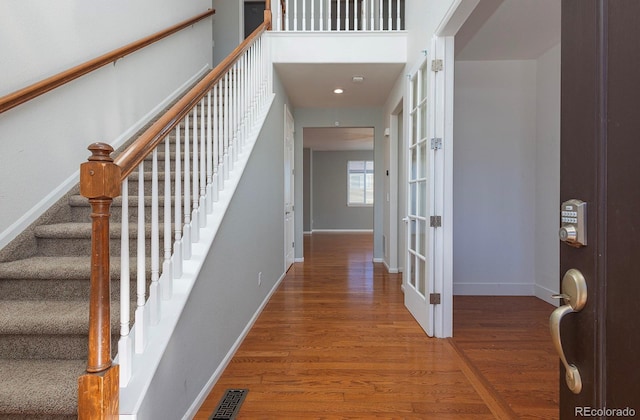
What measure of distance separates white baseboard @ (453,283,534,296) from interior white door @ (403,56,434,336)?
2.50 feet

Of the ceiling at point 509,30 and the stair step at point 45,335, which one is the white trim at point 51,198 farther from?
the ceiling at point 509,30

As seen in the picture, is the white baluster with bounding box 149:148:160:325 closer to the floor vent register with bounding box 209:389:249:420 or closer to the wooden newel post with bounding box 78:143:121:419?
the wooden newel post with bounding box 78:143:121:419

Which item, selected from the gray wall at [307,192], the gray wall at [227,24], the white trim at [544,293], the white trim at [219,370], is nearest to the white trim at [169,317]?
the white trim at [219,370]

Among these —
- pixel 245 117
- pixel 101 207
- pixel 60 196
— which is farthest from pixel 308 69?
pixel 101 207

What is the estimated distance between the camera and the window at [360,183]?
1024cm

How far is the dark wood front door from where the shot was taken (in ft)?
1.69

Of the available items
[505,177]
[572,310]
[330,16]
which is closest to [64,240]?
[572,310]

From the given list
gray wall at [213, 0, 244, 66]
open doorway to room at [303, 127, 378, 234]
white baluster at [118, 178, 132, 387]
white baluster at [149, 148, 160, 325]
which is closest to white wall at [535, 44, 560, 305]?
white baluster at [149, 148, 160, 325]

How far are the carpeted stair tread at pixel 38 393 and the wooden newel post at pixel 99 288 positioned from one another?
0.22 metres

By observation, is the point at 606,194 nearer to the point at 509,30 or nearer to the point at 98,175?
the point at 98,175

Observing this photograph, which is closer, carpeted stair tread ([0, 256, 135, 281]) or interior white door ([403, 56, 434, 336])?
carpeted stair tread ([0, 256, 135, 281])

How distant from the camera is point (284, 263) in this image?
13.8ft

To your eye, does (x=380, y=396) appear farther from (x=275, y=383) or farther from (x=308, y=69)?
(x=308, y=69)

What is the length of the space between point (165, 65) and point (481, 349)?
392 centimetres
